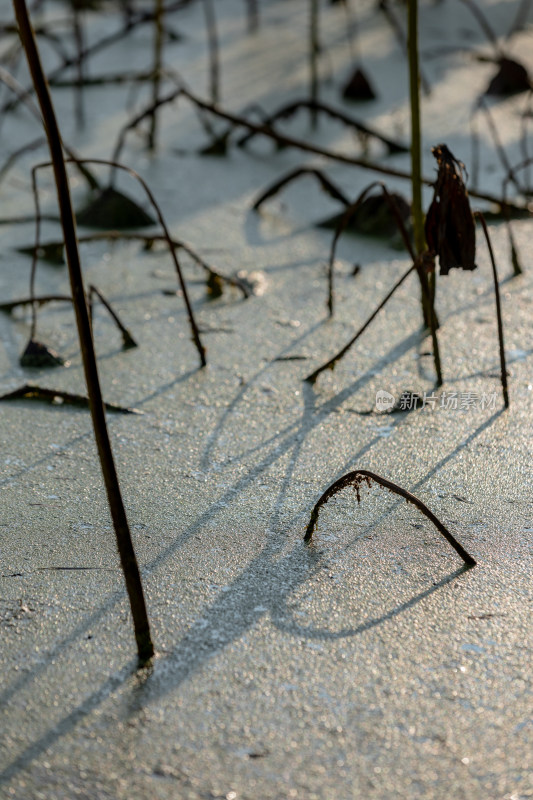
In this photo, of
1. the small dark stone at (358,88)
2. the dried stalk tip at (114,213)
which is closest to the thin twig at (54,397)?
the dried stalk tip at (114,213)

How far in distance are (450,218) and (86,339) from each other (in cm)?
47

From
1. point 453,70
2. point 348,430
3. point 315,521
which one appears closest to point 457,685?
point 315,521

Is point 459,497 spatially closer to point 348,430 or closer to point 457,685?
point 348,430

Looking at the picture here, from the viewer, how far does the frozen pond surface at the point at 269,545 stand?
0.65m

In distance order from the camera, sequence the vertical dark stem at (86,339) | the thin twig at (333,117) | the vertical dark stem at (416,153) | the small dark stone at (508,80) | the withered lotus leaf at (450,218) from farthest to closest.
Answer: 1. the small dark stone at (508,80)
2. the thin twig at (333,117)
3. the vertical dark stem at (416,153)
4. the withered lotus leaf at (450,218)
5. the vertical dark stem at (86,339)

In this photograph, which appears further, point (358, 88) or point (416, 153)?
point (358, 88)

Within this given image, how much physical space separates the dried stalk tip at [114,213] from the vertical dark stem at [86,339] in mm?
1156

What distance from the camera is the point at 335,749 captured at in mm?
656

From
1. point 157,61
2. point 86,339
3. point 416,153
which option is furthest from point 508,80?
point 86,339

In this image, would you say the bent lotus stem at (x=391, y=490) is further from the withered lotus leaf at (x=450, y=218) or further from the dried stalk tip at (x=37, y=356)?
the dried stalk tip at (x=37, y=356)

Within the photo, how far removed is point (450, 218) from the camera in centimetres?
97

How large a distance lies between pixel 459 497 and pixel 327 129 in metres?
1.60
